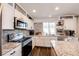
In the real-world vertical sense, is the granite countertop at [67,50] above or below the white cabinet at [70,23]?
below

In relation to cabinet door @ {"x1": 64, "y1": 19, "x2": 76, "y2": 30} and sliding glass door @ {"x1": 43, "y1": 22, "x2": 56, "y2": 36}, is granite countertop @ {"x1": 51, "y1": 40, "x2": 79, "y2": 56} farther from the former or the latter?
sliding glass door @ {"x1": 43, "y1": 22, "x2": 56, "y2": 36}

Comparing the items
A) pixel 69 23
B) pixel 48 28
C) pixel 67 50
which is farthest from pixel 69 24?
pixel 67 50

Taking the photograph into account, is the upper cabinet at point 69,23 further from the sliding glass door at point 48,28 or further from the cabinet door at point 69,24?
the sliding glass door at point 48,28

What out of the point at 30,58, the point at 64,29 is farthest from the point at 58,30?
the point at 30,58

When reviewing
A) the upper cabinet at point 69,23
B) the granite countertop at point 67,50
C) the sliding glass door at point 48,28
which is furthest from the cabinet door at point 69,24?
the granite countertop at point 67,50

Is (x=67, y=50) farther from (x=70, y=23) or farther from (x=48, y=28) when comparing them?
(x=48, y=28)

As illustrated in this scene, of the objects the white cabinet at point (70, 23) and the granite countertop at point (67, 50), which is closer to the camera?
the granite countertop at point (67, 50)

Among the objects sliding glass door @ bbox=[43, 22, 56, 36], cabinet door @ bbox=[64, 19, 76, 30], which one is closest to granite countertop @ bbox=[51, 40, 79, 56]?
cabinet door @ bbox=[64, 19, 76, 30]

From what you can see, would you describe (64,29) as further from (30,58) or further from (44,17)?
(30,58)

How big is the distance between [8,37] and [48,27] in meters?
5.12

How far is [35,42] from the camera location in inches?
258

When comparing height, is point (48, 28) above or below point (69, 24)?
below

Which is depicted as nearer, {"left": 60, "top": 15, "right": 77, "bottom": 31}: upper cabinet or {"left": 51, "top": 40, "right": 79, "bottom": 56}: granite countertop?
{"left": 51, "top": 40, "right": 79, "bottom": 56}: granite countertop

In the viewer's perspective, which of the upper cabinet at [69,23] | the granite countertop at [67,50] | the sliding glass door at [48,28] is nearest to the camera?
the granite countertop at [67,50]
